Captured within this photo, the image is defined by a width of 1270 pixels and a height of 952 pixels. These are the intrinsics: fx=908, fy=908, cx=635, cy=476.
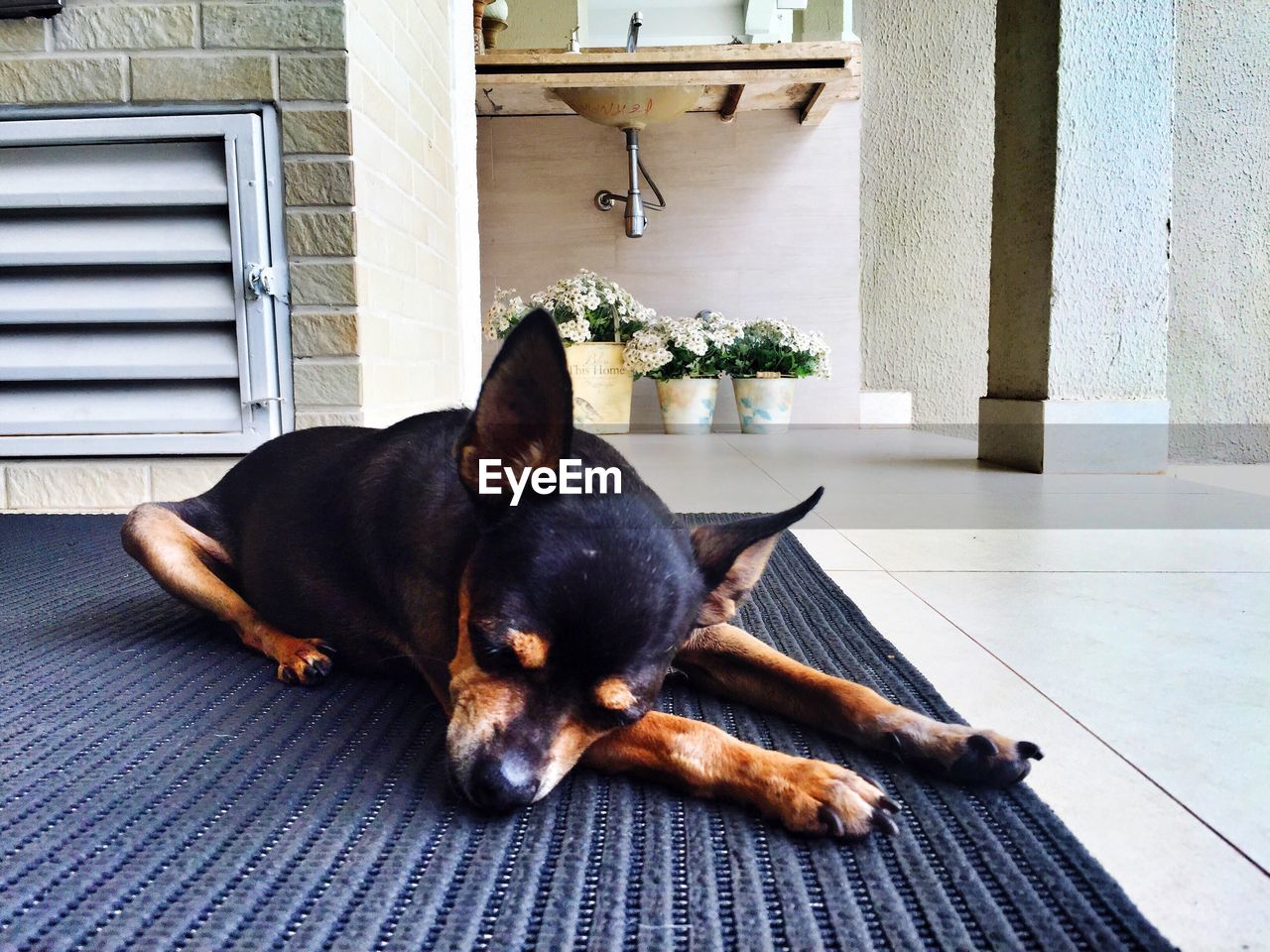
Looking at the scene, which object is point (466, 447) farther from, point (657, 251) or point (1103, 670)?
point (657, 251)

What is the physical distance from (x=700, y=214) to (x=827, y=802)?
5.06 m

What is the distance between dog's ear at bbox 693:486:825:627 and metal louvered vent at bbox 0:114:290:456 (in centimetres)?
178

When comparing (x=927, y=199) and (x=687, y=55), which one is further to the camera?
(x=927, y=199)

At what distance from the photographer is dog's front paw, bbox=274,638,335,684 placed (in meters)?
1.25

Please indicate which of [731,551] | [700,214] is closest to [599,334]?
[731,551]

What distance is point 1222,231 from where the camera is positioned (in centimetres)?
424

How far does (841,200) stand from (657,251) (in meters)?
1.16

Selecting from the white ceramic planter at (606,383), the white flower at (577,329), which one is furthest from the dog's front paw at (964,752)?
the white flower at (577,329)

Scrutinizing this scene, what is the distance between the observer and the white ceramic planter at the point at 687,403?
4867 millimetres

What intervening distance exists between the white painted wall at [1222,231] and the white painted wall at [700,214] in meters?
1.78

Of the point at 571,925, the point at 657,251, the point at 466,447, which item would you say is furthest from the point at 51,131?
the point at 657,251

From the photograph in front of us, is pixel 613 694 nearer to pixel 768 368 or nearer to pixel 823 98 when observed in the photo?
pixel 768 368

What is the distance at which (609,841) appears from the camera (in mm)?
830

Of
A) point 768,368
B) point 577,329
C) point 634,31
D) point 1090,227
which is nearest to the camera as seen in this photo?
point 577,329
